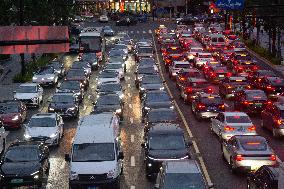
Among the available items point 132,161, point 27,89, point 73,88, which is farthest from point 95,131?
point 73,88

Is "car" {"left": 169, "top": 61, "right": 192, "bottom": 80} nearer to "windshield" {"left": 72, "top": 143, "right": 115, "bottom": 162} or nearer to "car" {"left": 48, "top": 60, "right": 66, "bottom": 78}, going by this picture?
"car" {"left": 48, "top": 60, "right": 66, "bottom": 78}

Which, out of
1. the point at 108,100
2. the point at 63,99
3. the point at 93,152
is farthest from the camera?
the point at 63,99

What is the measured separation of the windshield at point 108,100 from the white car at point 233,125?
9.10 metres

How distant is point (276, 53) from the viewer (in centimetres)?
7612

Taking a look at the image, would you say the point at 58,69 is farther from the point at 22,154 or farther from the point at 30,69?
the point at 22,154

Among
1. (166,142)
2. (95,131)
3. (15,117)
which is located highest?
(95,131)

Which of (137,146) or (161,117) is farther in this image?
(161,117)

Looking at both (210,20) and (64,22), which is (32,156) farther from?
(210,20)

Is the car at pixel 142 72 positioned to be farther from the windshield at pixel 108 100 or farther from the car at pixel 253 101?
the car at pixel 253 101

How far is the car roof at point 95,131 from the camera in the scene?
24.8 m

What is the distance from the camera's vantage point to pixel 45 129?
3256 cm

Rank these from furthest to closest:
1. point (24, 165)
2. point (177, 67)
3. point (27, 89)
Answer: point (177, 67) < point (27, 89) < point (24, 165)

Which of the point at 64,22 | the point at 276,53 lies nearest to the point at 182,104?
the point at 276,53

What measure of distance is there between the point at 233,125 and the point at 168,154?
6851 mm
